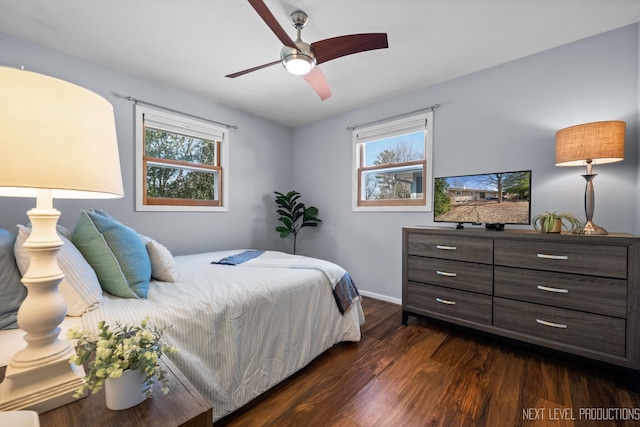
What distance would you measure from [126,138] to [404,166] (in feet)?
9.93

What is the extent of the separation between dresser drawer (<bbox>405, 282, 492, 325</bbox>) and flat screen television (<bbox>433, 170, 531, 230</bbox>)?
61 centimetres

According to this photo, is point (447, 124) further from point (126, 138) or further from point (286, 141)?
point (126, 138)

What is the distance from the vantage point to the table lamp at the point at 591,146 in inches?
66.1

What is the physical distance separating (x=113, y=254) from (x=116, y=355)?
0.99 m

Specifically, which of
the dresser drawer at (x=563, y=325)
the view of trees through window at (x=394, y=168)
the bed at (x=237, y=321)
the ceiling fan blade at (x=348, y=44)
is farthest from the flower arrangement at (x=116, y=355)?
the view of trees through window at (x=394, y=168)

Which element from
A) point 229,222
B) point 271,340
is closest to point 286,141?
point 229,222

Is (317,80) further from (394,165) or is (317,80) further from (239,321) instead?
(239,321)

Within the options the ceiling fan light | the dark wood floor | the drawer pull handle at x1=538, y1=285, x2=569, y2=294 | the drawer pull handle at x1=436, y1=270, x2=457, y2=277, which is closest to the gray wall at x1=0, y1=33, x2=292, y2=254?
the ceiling fan light

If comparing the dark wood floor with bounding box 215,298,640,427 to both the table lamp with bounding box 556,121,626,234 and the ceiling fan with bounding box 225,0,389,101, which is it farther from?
the ceiling fan with bounding box 225,0,389,101

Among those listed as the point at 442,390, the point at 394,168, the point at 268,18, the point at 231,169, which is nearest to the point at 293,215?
the point at 231,169

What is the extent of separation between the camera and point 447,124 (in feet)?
8.93

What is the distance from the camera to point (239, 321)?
1.47 meters

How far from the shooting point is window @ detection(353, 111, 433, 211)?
290cm

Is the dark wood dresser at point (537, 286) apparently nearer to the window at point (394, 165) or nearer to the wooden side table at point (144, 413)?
the window at point (394, 165)
